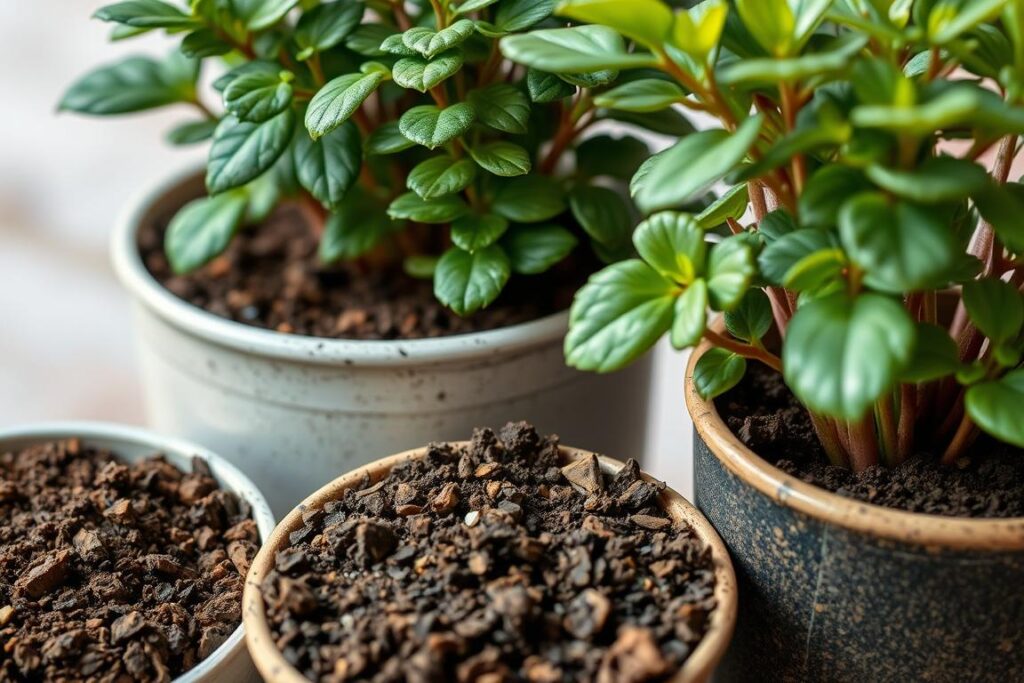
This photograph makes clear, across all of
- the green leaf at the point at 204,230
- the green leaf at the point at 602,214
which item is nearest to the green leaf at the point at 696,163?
the green leaf at the point at 602,214

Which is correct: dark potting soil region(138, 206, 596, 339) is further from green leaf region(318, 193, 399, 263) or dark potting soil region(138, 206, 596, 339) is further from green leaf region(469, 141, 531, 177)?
green leaf region(469, 141, 531, 177)

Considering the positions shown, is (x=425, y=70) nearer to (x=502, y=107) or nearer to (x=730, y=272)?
(x=502, y=107)

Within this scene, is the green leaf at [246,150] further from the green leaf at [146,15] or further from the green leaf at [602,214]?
the green leaf at [602,214]

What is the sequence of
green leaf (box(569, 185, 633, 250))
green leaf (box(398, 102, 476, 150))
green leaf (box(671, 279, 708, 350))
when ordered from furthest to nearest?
1. green leaf (box(569, 185, 633, 250))
2. green leaf (box(398, 102, 476, 150))
3. green leaf (box(671, 279, 708, 350))

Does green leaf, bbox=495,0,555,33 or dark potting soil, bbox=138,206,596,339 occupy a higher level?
green leaf, bbox=495,0,555,33

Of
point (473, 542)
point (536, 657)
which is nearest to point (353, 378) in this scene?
point (473, 542)

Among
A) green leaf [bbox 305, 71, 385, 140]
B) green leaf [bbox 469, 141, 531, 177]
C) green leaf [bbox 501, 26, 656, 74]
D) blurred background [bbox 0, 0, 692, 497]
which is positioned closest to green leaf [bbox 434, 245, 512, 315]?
green leaf [bbox 469, 141, 531, 177]

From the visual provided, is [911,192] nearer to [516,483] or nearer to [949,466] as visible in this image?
[949,466]
